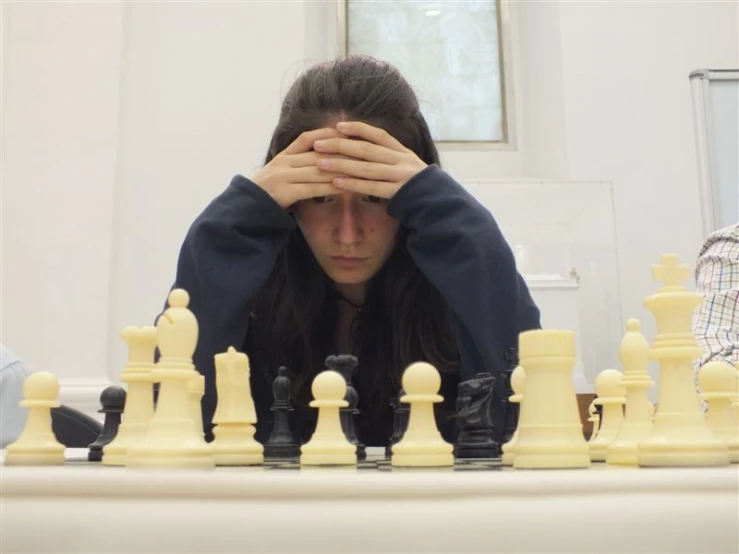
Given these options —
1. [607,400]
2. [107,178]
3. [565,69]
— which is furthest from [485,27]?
[607,400]

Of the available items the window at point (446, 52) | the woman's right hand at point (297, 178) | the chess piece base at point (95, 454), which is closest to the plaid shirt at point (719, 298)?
the woman's right hand at point (297, 178)

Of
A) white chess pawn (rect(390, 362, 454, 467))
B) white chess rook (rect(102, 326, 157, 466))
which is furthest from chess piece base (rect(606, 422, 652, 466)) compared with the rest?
white chess rook (rect(102, 326, 157, 466))

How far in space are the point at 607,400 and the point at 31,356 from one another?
223 cm

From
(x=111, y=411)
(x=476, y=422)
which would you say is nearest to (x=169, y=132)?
(x=111, y=411)

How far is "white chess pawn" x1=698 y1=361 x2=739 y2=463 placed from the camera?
546 millimetres

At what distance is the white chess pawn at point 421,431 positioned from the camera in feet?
1.66

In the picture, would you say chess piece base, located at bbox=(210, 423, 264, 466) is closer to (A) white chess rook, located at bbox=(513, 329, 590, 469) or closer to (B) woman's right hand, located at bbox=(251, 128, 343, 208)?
(A) white chess rook, located at bbox=(513, 329, 590, 469)

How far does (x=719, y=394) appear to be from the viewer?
1.79 feet

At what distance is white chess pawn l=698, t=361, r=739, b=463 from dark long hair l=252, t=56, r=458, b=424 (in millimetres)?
566

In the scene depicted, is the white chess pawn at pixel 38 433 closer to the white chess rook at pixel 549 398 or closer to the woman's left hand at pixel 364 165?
the white chess rook at pixel 549 398

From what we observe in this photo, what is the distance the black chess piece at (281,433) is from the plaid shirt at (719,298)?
94 centimetres

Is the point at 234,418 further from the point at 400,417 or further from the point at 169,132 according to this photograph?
the point at 169,132

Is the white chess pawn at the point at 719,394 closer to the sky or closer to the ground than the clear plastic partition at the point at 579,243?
closer to the ground

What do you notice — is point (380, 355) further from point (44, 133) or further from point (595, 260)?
point (44, 133)
